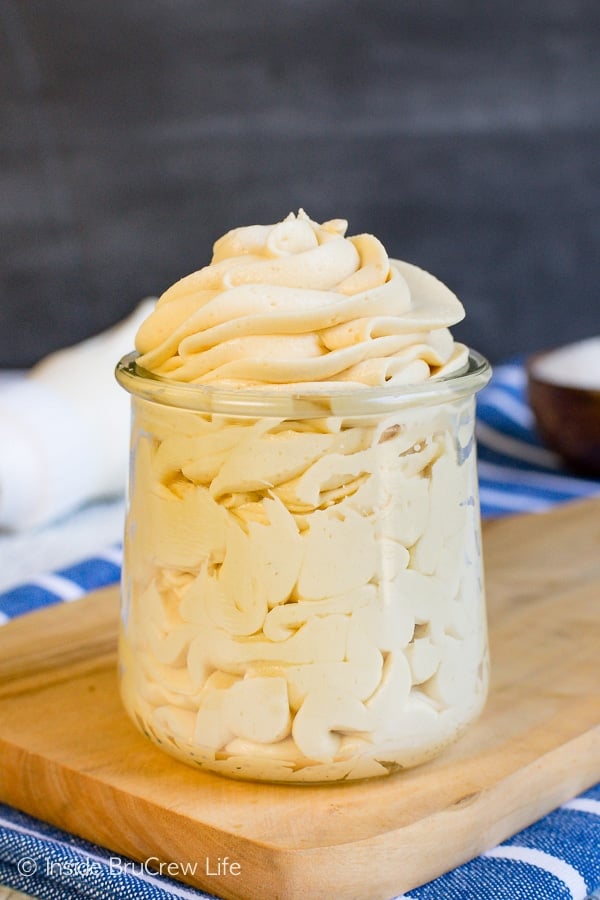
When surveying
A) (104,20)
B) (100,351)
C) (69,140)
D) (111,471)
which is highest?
(104,20)

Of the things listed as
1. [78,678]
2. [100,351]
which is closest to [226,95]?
[100,351]

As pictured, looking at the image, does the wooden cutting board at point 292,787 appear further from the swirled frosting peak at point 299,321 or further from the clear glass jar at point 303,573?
the swirled frosting peak at point 299,321

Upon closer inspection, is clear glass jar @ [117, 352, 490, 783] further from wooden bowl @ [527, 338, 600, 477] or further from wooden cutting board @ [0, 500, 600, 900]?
wooden bowl @ [527, 338, 600, 477]

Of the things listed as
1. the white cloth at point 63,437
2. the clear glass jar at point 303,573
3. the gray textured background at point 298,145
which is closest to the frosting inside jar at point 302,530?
the clear glass jar at point 303,573

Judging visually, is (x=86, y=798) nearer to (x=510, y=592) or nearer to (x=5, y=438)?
(x=510, y=592)

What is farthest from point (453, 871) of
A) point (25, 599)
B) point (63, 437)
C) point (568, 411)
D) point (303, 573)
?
point (568, 411)

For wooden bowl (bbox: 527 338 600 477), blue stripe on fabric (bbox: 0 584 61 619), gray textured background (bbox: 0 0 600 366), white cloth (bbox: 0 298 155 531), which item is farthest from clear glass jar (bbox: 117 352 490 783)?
gray textured background (bbox: 0 0 600 366)

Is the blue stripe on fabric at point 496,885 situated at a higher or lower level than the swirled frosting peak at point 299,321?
lower
